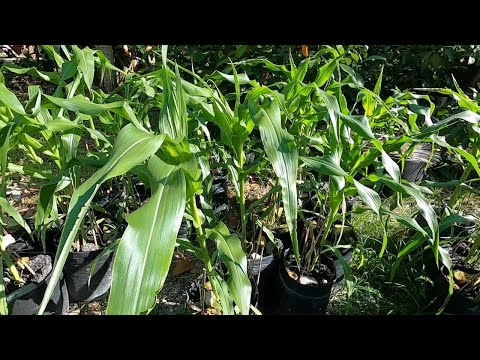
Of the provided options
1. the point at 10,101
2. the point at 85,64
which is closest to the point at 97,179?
the point at 10,101

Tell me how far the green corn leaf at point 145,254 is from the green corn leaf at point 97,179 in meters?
0.05

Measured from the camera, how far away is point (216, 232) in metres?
0.78

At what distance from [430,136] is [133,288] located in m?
0.75

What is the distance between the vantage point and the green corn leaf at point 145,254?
0.39 meters

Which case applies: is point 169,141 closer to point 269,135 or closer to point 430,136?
point 269,135

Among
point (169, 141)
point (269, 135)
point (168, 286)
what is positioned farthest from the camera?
point (168, 286)

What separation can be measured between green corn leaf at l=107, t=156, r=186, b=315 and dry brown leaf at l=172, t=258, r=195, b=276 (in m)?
0.95

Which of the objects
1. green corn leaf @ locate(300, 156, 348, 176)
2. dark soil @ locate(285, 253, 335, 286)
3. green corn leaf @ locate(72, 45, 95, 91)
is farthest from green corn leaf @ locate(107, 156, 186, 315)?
dark soil @ locate(285, 253, 335, 286)

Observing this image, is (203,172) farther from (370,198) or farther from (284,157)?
(370,198)

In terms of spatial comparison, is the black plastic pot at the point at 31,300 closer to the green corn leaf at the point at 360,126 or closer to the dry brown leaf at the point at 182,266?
the dry brown leaf at the point at 182,266

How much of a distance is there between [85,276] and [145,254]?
930 mm

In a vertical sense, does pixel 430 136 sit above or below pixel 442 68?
above

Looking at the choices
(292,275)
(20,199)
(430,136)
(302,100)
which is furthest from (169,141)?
(20,199)

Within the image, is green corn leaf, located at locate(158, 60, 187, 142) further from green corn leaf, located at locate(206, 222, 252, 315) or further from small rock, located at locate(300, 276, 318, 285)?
small rock, located at locate(300, 276, 318, 285)
